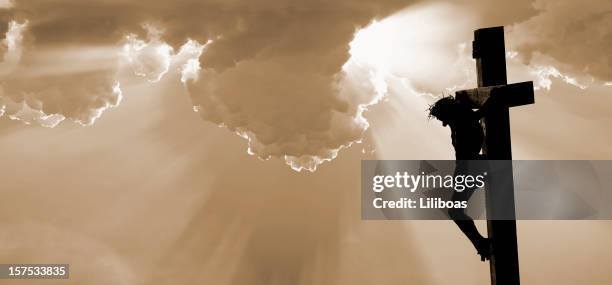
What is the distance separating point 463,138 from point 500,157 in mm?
409

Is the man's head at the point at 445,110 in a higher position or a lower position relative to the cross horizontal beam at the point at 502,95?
lower

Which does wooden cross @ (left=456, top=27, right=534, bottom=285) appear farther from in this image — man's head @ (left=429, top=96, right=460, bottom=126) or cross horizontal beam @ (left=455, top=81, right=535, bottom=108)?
man's head @ (left=429, top=96, right=460, bottom=126)

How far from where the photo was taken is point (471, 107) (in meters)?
4.65

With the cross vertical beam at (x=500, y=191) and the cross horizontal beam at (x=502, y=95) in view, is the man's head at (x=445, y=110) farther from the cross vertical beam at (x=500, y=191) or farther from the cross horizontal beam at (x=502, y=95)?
the cross vertical beam at (x=500, y=191)

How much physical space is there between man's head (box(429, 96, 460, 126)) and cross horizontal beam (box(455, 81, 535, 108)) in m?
0.13

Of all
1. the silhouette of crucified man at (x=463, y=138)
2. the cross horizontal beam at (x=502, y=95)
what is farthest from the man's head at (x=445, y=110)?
the cross horizontal beam at (x=502, y=95)

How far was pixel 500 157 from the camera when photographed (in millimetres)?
4605

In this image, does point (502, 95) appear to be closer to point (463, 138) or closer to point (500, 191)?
point (463, 138)

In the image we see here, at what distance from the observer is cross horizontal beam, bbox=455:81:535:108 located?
4531mm

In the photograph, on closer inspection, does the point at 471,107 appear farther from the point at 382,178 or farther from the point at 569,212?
the point at 382,178

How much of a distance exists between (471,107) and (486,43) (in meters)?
0.57

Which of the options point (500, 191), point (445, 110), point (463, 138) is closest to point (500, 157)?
point (500, 191)

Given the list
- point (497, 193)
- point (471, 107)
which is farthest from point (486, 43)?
point (497, 193)

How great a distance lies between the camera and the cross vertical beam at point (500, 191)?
456 cm
